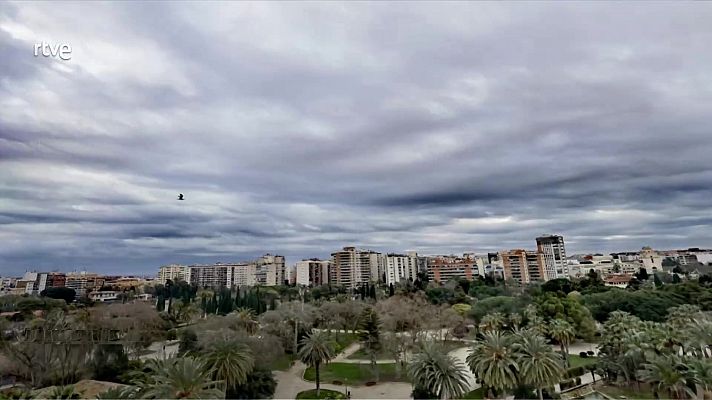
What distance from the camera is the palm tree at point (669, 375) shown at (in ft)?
72.4

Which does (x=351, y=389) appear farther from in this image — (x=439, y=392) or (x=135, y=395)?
(x=135, y=395)

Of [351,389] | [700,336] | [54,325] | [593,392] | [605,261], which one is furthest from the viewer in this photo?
[605,261]

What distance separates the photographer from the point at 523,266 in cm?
11906

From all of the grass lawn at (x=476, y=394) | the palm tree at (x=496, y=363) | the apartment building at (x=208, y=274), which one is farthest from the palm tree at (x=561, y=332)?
the apartment building at (x=208, y=274)

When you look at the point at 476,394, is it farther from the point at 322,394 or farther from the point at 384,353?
the point at 384,353

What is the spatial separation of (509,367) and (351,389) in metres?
13.9

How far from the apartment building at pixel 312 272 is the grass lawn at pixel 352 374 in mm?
89450

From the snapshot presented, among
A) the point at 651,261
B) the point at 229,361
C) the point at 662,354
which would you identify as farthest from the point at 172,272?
the point at 651,261

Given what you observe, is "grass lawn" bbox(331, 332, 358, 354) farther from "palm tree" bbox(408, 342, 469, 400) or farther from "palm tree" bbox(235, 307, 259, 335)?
"palm tree" bbox(408, 342, 469, 400)

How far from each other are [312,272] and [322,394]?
102m

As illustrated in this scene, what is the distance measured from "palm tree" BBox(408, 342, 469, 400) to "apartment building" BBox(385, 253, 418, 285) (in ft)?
319

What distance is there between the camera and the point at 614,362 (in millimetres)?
31047

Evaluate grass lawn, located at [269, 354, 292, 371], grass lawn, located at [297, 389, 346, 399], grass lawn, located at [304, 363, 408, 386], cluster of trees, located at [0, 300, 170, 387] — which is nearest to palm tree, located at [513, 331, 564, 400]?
grass lawn, located at [297, 389, 346, 399]

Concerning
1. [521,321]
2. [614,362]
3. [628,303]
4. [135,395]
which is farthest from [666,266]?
[135,395]
